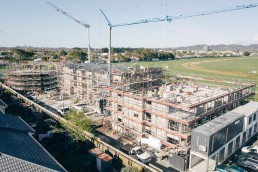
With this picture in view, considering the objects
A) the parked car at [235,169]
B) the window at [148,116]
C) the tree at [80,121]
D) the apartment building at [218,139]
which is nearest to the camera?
the parked car at [235,169]

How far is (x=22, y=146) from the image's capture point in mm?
22672

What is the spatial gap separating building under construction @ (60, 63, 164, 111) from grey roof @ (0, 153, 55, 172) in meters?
37.8

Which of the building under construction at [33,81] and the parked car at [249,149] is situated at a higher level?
the building under construction at [33,81]

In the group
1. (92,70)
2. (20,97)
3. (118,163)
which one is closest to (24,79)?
(20,97)

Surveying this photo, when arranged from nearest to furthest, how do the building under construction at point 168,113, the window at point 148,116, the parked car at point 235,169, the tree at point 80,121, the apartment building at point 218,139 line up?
the parked car at point 235,169
the apartment building at point 218,139
the building under construction at point 168,113
the tree at point 80,121
the window at point 148,116

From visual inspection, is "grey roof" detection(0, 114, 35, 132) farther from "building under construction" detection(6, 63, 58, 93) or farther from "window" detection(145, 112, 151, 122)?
"building under construction" detection(6, 63, 58, 93)

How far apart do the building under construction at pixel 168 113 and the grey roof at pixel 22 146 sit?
1801cm

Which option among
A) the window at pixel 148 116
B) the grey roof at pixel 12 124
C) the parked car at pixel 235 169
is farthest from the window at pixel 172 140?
the grey roof at pixel 12 124

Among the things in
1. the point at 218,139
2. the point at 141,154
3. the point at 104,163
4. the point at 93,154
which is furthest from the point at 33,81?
the point at 218,139

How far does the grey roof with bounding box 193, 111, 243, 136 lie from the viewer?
102 ft

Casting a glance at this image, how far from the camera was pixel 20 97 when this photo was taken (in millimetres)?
66875

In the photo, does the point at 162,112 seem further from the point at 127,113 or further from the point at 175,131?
the point at 127,113

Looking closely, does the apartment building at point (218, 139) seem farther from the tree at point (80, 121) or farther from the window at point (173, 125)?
the tree at point (80, 121)

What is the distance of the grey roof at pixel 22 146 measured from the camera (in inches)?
786
